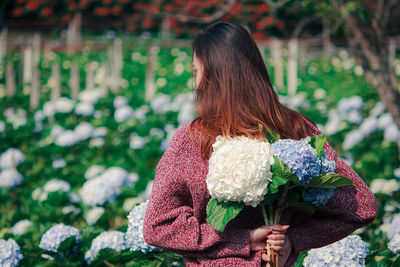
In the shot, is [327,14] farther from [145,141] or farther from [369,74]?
[145,141]

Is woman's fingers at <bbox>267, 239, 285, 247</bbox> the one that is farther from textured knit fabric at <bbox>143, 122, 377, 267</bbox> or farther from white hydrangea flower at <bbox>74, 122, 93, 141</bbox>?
white hydrangea flower at <bbox>74, 122, 93, 141</bbox>

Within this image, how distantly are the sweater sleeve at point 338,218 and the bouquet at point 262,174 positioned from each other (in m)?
0.10

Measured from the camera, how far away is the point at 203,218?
4.76 ft

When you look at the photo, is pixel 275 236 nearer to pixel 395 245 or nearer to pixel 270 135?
pixel 270 135

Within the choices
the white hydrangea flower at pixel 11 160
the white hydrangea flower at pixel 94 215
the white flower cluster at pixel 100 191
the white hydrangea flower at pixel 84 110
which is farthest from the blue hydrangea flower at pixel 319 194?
the white hydrangea flower at pixel 84 110

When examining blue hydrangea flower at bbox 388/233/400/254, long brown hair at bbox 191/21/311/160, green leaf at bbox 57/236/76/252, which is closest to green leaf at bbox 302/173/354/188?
long brown hair at bbox 191/21/311/160

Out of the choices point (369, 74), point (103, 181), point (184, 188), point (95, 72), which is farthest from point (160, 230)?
point (95, 72)

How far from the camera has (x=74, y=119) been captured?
5918 millimetres

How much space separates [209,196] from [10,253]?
124 cm

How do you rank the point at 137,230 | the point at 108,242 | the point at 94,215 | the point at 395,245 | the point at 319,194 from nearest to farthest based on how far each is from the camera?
the point at 319,194 < the point at 137,230 < the point at 395,245 < the point at 108,242 < the point at 94,215

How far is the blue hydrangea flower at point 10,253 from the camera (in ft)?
7.02

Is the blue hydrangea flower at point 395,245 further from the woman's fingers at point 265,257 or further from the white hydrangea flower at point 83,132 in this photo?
the white hydrangea flower at point 83,132

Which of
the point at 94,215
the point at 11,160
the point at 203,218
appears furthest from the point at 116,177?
the point at 203,218

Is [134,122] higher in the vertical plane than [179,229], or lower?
lower
